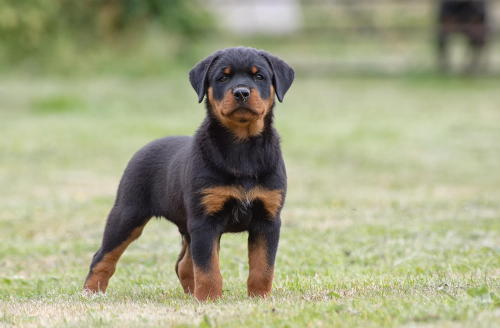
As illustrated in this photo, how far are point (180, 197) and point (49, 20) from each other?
19.8 meters

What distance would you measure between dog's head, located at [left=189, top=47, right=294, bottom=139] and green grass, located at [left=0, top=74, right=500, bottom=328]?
3.93 ft

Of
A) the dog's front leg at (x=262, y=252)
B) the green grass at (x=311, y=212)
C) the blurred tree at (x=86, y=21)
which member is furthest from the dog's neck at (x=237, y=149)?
the blurred tree at (x=86, y=21)

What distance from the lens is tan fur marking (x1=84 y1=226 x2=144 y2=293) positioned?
23.8 feet

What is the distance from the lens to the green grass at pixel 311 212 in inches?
231

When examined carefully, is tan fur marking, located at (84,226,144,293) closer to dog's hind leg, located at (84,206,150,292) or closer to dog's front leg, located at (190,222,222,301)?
dog's hind leg, located at (84,206,150,292)

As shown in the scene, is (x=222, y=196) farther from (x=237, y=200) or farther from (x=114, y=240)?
(x=114, y=240)

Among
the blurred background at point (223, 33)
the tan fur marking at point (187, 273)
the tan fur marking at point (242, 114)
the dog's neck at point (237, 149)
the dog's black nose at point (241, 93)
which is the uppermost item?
the dog's black nose at point (241, 93)

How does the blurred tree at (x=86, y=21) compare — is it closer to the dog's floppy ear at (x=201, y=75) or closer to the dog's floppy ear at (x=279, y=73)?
Answer: the dog's floppy ear at (x=201, y=75)

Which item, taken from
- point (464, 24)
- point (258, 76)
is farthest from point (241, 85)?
point (464, 24)

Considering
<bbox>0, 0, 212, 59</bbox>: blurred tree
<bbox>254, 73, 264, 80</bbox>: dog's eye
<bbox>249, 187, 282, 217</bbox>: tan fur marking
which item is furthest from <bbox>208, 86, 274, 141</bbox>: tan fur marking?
<bbox>0, 0, 212, 59</bbox>: blurred tree

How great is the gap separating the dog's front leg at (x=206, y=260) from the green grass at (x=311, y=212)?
13cm

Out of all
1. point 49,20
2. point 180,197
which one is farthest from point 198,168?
point 49,20

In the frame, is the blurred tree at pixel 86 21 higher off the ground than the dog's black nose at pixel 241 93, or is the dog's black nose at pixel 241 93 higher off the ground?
the dog's black nose at pixel 241 93

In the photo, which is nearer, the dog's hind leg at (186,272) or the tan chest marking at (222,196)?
the tan chest marking at (222,196)
